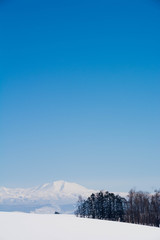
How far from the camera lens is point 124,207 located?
306ft

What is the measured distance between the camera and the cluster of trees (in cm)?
8025

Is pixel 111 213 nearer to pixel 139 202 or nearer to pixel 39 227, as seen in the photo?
pixel 139 202

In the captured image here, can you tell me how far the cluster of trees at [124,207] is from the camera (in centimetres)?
8025

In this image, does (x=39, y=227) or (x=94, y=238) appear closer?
(x=94, y=238)

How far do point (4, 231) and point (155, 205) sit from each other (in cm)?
6209

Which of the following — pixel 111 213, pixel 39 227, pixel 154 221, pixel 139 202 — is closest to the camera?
pixel 39 227

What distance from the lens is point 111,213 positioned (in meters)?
97.2

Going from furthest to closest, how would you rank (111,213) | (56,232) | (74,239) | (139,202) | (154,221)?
(111,213) < (139,202) < (154,221) < (56,232) < (74,239)

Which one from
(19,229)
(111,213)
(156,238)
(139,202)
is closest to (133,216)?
(139,202)

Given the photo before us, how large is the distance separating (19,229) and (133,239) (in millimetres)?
12113

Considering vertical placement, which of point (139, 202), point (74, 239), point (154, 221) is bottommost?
point (74, 239)

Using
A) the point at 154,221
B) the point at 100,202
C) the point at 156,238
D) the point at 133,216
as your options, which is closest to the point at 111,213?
the point at 100,202

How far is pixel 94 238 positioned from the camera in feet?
84.9

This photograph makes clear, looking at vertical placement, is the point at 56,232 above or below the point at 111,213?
below
